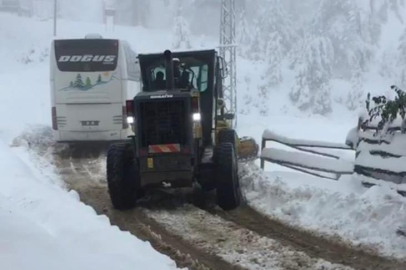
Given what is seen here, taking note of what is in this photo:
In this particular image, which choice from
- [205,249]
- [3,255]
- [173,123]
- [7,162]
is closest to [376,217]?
[205,249]

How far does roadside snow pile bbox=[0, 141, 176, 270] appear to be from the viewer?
5.19 m

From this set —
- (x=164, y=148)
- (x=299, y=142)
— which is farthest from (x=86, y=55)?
(x=164, y=148)

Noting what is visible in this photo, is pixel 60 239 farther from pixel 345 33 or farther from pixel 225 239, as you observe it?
pixel 345 33

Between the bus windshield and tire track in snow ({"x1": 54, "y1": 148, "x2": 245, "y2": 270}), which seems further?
the bus windshield

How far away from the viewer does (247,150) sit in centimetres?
1358

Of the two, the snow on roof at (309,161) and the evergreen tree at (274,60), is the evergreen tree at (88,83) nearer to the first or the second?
the snow on roof at (309,161)

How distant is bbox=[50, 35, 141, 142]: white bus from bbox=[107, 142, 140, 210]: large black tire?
23.8 ft

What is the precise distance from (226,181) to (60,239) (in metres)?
3.34

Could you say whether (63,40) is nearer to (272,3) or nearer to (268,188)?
(268,188)

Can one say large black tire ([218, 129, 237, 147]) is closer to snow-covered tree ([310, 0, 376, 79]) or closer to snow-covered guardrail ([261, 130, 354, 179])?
snow-covered guardrail ([261, 130, 354, 179])

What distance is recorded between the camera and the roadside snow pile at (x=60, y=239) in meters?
5.19

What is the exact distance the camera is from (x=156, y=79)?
34.0 ft

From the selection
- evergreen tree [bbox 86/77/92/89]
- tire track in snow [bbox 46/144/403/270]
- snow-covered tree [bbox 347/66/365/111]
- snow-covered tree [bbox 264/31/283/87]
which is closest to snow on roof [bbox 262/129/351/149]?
tire track in snow [bbox 46/144/403/270]

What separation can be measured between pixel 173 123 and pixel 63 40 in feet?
28.2
